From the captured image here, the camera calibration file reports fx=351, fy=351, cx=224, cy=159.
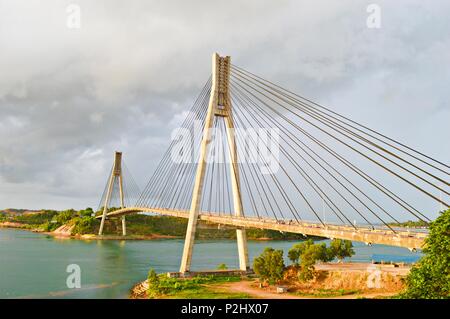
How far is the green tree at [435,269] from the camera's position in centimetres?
1446

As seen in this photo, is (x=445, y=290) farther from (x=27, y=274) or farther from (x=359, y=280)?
(x=27, y=274)

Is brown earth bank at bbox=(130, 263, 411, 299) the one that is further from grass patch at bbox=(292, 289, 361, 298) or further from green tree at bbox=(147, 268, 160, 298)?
green tree at bbox=(147, 268, 160, 298)

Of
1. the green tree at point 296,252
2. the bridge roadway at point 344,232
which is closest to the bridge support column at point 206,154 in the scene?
the bridge roadway at point 344,232

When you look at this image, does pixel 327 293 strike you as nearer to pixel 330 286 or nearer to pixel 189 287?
pixel 330 286

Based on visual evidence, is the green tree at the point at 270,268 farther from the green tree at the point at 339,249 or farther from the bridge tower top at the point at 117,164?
the bridge tower top at the point at 117,164

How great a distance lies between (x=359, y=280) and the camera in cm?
2862

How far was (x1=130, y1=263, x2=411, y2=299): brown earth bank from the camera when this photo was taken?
2664 cm

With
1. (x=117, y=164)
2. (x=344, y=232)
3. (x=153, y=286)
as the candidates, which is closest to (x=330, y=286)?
(x=344, y=232)

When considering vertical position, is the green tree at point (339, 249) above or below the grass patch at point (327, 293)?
above

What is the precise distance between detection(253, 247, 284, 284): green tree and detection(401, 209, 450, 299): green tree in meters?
15.8

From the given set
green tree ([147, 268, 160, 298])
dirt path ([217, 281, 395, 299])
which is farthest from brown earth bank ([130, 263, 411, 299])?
green tree ([147, 268, 160, 298])

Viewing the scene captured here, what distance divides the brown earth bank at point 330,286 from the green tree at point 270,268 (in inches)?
28.7

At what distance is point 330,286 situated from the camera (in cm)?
2930

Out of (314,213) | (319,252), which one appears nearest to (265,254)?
(319,252)
